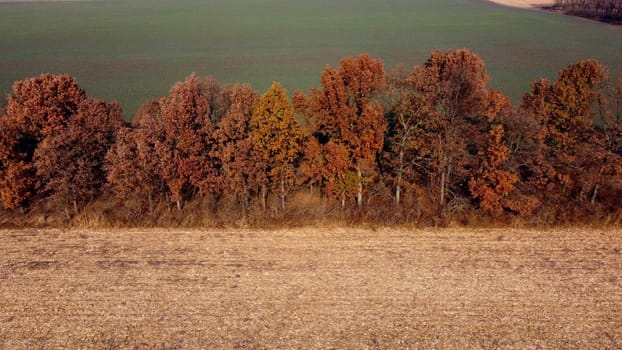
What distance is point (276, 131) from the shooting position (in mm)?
36656

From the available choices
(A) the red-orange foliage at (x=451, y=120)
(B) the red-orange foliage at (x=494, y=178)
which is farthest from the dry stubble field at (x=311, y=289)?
(A) the red-orange foliage at (x=451, y=120)

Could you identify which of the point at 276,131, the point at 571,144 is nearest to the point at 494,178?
the point at 571,144

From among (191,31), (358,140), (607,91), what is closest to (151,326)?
(358,140)

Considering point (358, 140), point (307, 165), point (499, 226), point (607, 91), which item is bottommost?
point (499, 226)

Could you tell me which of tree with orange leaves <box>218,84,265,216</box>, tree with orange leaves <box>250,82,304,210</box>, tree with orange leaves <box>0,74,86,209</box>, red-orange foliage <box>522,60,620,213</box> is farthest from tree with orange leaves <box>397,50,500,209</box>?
tree with orange leaves <box>0,74,86,209</box>

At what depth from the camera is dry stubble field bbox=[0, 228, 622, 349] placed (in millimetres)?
24875

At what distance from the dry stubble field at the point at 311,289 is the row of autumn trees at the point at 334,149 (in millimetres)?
3507

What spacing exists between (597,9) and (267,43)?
12058 cm

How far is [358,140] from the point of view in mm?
36219

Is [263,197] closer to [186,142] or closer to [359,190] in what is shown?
[186,142]

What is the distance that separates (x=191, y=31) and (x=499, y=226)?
127 meters

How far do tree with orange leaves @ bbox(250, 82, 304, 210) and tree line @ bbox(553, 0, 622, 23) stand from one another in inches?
6177

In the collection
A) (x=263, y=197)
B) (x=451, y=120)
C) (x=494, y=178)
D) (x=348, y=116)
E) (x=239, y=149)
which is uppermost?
(x=348, y=116)

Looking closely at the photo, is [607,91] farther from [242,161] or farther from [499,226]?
[242,161]
